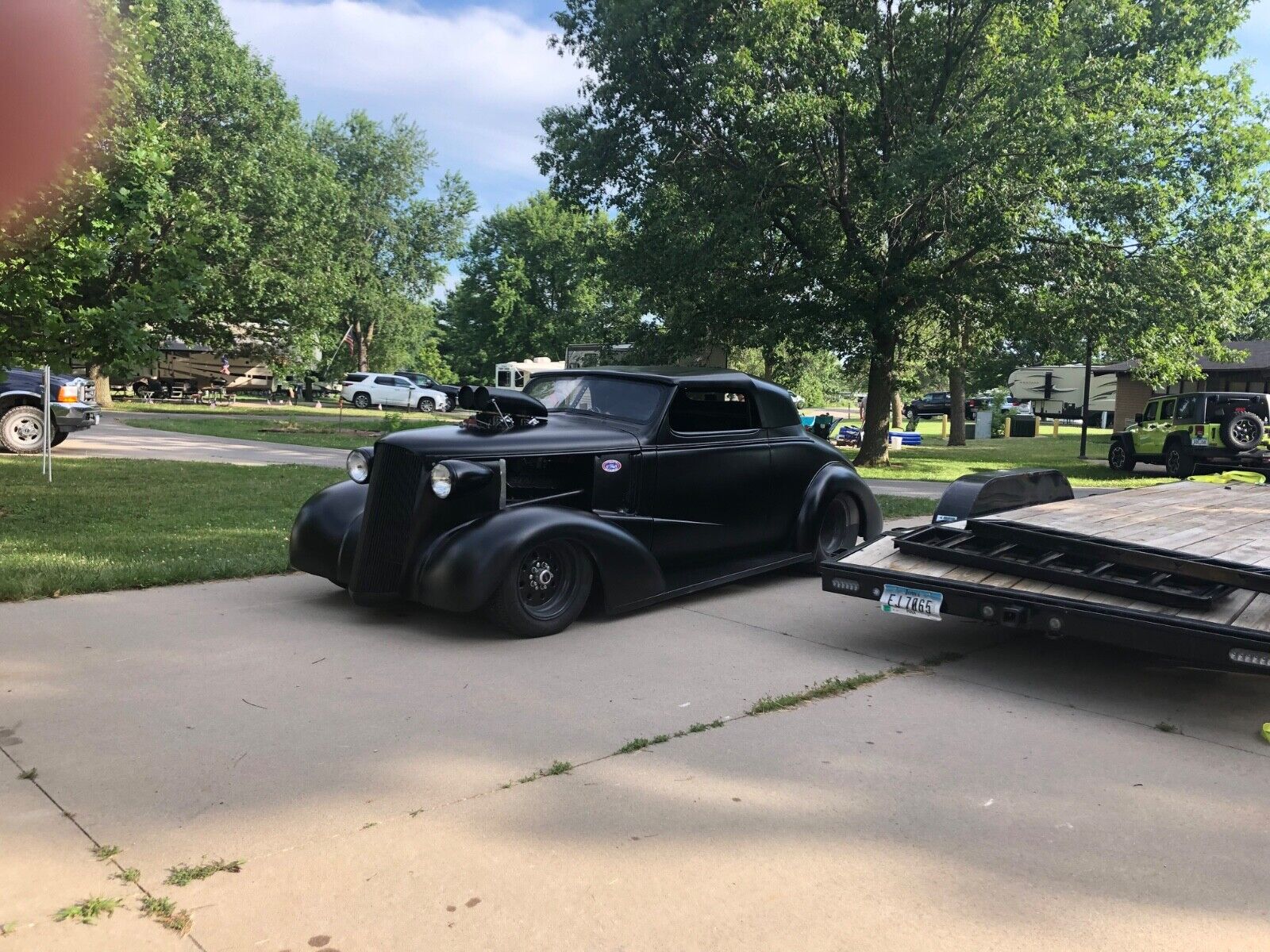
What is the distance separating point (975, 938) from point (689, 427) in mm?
4300

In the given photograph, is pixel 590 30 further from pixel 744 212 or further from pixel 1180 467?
pixel 1180 467

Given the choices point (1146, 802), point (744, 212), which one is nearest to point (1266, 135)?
point (744, 212)

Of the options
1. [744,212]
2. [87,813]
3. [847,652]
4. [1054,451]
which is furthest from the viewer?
[1054,451]

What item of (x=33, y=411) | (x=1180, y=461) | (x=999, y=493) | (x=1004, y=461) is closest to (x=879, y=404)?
(x=1004, y=461)

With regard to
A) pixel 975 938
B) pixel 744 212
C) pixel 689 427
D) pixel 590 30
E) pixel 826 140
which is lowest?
pixel 975 938

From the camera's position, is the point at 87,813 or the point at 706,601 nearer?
the point at 87,813

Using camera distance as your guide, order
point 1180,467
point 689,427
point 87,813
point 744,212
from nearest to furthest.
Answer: point 87,813 < point 689,427 < point 744,212 < point 1180,467

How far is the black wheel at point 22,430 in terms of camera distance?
1455cm

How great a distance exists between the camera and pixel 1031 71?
17.1 meters

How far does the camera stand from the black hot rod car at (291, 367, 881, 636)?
17.5 ft

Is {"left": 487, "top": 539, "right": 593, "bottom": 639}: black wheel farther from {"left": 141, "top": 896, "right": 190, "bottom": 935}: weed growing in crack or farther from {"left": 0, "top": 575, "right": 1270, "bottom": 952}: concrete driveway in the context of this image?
{"left": 141, "top": 896, "right": 190, "bottom": 935}: weed growing in crack

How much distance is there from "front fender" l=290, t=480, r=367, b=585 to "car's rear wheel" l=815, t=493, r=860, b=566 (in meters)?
3.58

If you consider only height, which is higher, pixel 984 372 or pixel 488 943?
pixel 984 372

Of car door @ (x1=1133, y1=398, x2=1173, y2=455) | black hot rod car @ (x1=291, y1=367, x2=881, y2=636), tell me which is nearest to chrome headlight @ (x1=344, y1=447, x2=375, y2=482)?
black hot rod car @ (x1=291, y1=367, x2=881, y2=636)
